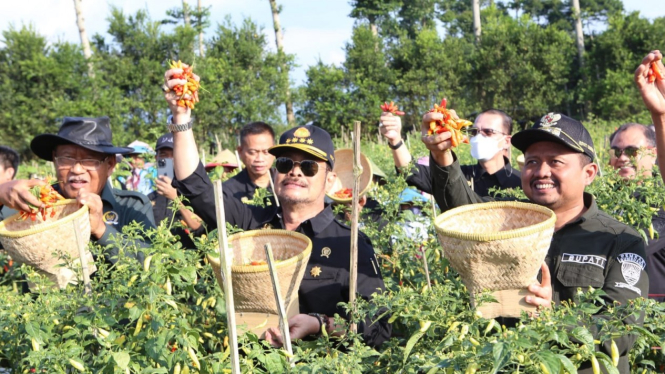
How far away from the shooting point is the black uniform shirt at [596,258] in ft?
8.29

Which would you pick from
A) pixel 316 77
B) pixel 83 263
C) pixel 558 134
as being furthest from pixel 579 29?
pixel 83 263

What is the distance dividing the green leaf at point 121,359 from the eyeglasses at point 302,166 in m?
1.37

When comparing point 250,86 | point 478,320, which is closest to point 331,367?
point 478,320

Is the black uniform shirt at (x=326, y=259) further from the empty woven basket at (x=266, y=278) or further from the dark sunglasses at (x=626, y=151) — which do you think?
the dark sunglasses at (x=626, y=151)

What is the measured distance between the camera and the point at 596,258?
2.61 meters

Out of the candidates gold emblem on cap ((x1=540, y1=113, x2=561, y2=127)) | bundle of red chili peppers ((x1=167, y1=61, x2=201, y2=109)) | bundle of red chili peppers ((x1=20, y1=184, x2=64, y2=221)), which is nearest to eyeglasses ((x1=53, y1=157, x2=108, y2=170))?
bundle of red chili peppers ((x1=20, y1=184, x2=64, y2=221))

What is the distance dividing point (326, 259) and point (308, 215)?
29 cm

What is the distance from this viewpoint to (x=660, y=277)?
355 cm

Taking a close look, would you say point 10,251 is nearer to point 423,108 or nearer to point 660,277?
point 660,277

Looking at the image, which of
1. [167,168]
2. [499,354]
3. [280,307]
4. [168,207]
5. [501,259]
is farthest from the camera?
[167,168]

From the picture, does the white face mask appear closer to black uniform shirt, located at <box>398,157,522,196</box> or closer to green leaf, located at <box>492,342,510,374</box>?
black uniform shirt, located at <box>398,157,522,196</box>

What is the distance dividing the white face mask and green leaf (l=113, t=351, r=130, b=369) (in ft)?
11.8

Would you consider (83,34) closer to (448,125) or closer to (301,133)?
(301,133)

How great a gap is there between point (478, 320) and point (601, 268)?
0.74 m
